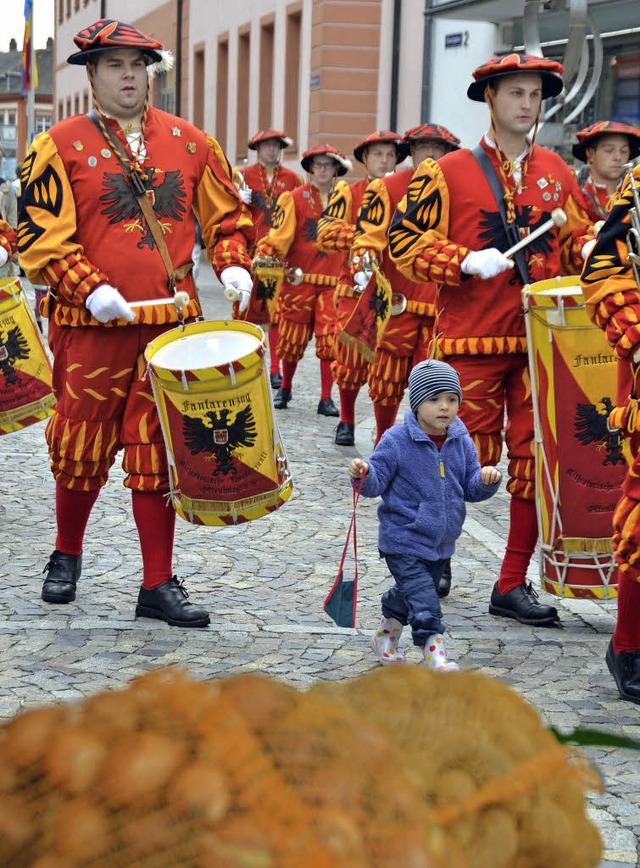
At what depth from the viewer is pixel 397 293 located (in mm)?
7926

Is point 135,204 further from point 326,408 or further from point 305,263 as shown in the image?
point 305,263

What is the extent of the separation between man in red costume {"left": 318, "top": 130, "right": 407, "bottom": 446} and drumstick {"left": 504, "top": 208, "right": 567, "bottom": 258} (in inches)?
155

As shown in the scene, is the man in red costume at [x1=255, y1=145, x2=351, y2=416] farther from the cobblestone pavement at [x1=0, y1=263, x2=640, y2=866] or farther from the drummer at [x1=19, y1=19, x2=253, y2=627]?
the drummer at [x1=19, y1=19, x2=253, y2=627]

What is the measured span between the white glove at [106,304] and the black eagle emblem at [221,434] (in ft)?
1.64

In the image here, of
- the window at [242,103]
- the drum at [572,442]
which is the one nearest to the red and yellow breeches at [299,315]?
the drum at [572,442]

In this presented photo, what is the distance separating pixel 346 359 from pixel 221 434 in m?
4.81

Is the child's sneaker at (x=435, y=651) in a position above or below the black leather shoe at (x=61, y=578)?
above

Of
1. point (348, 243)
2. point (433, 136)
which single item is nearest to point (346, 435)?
point (348, 243)

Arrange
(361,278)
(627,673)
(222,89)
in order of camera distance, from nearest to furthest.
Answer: (627,673), (361,278), (222,89)

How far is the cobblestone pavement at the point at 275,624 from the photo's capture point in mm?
4277

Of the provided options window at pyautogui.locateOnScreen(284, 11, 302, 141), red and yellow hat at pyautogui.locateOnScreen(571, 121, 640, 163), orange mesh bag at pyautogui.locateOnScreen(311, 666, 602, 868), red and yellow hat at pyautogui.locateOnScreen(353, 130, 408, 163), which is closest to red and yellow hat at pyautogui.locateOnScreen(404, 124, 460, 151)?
red and yellow hat at pyautogui.locateOnScreen(571, 121, 640, 163)

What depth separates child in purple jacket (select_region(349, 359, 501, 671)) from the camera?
457 centimetres

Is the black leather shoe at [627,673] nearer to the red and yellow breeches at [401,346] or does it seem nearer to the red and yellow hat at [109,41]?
the red and yellow hat at [109,41]

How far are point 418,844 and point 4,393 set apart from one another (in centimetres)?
558
